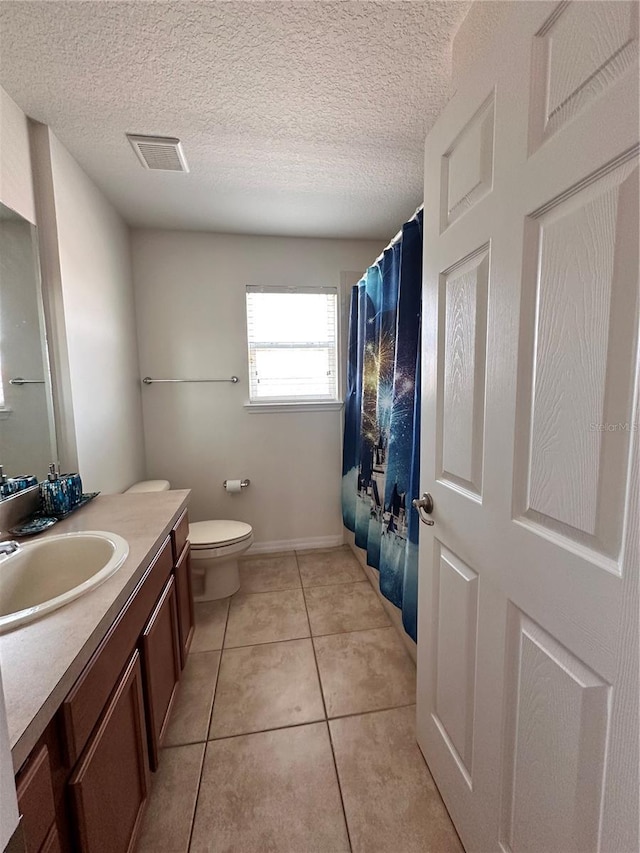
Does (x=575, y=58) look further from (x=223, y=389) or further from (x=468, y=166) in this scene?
(x=223, y=389)

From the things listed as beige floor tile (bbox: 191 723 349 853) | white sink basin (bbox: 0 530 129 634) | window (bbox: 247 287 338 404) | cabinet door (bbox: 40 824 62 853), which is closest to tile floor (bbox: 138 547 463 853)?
beige floor tile (bbox: 191 723 349 853)

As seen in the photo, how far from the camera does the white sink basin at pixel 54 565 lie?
103 centimetres

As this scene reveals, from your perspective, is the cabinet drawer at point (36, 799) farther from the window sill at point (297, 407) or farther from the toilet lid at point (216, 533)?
the window sill at point (297, 407)

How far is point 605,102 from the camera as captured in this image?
1.69 feet

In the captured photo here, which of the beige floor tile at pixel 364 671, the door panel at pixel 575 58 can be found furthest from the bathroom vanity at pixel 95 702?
the door panel at pixel 575 58

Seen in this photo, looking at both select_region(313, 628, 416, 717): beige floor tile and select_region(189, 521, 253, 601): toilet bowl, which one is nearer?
select_region(313, 628, 416, 717): beige floor tile

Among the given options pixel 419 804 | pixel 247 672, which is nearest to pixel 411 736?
pixel 419 804

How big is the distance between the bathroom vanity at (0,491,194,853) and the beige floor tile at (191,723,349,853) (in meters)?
0.24

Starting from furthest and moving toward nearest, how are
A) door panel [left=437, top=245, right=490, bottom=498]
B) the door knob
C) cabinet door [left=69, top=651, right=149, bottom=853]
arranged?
the door knob, door panel [left=437, top=245, right=490, bottom=498], cabinet door [left=69, top=651, right=149, bottom=853]

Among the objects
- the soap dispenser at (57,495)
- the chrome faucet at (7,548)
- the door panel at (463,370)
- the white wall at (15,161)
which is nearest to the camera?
the door panel at (463,370)

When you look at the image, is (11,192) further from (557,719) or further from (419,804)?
(419,804)

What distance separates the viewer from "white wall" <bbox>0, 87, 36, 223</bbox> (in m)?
1.27

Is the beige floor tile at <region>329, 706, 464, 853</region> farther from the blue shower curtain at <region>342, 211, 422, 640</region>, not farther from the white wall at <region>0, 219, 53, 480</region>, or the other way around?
the white wall at <region>0, 219, 53, 480</region>

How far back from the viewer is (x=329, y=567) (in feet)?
8.43
